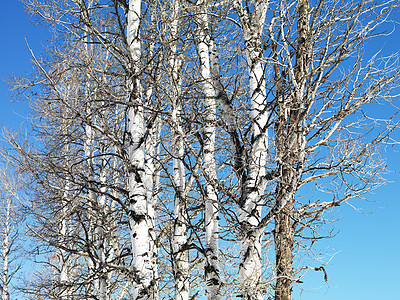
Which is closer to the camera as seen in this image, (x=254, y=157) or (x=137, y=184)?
(x=254, y=157)

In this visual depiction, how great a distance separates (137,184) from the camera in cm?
566

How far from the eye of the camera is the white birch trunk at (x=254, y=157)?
189 inches

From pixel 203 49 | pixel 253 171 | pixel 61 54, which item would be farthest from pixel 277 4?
pixel 61 54

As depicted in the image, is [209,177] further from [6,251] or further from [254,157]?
[6,251]

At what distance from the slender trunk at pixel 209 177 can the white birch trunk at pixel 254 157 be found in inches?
20.4

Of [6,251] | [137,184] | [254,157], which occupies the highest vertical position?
[6,251]

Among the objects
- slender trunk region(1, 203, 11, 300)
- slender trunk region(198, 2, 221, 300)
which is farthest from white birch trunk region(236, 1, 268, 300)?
Answer: slender trunk region(1, 203, 11, 300)

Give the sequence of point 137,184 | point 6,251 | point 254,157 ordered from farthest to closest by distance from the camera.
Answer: point 6,251, point 137,184, point 254,157

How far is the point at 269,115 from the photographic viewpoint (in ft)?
17.6

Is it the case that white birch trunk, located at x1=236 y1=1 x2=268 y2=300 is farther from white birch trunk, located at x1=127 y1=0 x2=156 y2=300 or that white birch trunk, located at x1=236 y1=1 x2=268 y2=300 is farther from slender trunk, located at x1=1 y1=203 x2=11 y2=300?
slender trunk, located at x1=1 y1=203 x2=11 y2=300

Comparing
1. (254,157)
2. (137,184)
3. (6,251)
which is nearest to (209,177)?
(254,157)

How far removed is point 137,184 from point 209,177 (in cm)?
111

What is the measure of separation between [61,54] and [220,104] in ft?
21.3

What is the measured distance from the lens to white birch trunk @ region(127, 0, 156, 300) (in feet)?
17.5
